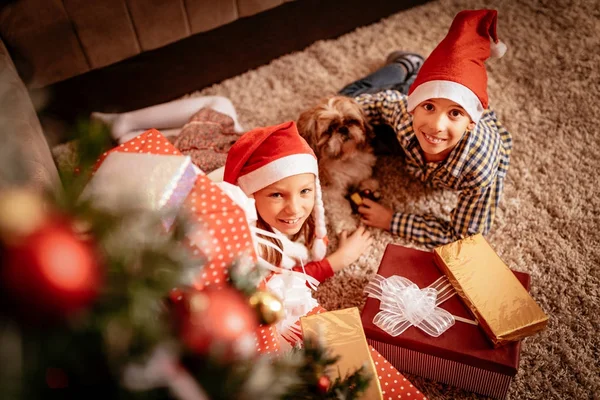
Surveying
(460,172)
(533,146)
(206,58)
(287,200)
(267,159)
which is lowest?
(533,146)

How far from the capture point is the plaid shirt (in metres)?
1.35

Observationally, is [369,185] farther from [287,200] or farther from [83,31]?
[83,31]

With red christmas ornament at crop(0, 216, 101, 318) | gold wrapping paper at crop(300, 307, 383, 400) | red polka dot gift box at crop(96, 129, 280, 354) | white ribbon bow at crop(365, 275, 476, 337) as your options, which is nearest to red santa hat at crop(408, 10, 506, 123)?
white ribbon bow at crop(365, 275, 476, 337)

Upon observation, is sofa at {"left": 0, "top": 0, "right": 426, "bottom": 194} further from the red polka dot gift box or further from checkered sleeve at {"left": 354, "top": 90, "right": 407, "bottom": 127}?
the red polka dot gift box

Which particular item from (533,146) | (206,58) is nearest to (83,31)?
(206,58)

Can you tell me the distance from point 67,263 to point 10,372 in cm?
10

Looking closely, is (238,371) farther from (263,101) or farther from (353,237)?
(263,101)

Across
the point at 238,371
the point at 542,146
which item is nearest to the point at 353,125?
the point at 542,146

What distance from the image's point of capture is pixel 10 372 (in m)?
0.39

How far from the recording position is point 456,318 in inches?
44.9

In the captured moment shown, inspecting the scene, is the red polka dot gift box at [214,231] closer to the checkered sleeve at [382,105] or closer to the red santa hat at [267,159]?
the red santa hat at [267,159]

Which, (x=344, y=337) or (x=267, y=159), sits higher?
(x=267, y=159)

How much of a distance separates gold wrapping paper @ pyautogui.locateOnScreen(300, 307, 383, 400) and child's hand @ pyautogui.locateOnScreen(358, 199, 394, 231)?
1.75 feet

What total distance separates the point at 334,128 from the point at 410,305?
1.95 feet
